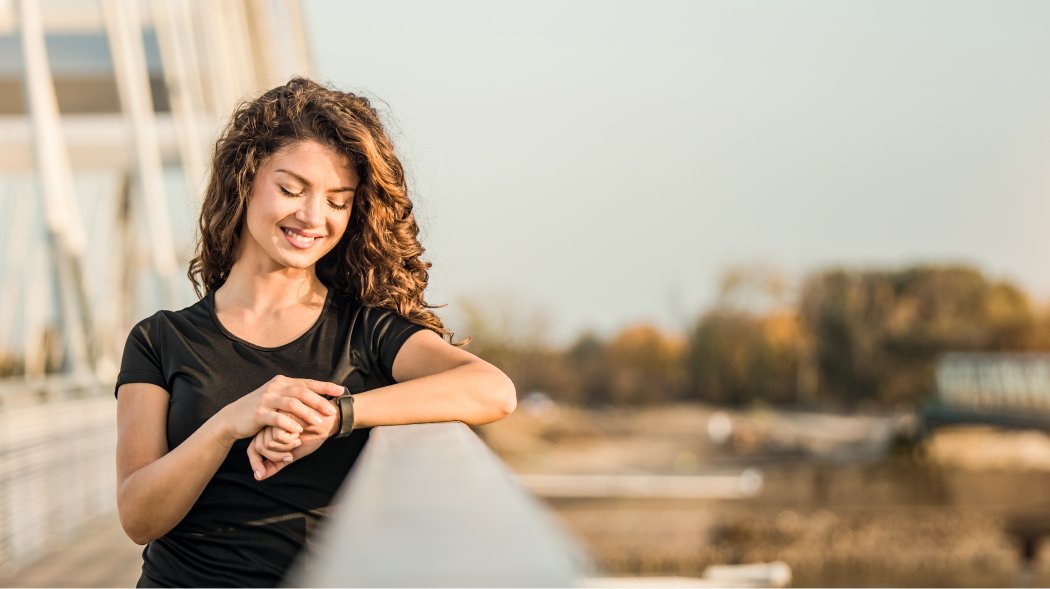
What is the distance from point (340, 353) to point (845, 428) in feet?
285

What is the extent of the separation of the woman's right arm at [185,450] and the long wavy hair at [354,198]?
33cm

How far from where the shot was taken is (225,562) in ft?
6.81

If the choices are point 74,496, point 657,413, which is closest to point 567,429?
point 657,413

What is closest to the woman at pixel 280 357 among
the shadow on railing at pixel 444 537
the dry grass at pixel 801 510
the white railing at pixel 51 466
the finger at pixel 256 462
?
the finger at pixel 256 462

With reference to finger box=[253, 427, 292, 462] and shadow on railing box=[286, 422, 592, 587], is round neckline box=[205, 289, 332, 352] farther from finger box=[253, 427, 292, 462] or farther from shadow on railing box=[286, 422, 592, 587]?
shadow on railing box=[286, 422, 592, 587]

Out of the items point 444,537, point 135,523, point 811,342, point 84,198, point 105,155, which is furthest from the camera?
point 811,342

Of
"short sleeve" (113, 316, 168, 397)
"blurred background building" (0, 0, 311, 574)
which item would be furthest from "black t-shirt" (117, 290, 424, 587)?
"blurred background building" (0, 0, 311, 574)

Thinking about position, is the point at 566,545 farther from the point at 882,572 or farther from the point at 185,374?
the point at 882,572

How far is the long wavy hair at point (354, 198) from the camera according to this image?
2.24m

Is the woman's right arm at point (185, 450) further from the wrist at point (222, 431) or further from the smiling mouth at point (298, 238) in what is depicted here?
the smiling mouth at point (298, 238)

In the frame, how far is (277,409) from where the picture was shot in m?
1.95

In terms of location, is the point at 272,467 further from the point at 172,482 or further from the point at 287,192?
the point at 287,192

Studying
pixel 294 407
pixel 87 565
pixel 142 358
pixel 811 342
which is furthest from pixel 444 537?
pixel 811 342

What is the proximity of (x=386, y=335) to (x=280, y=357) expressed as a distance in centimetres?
19
